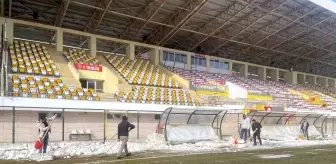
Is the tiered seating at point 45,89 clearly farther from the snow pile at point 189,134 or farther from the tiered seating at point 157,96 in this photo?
the snow pile at point 189,134

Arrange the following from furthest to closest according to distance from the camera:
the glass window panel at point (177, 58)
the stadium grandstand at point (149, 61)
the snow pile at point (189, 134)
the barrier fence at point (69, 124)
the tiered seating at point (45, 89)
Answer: the glass window panel at point (177, 58) → the stadium grandstand at point (149, 61) → the tiered seating at point (45, 89) → the snow pile at point (189, 134) → the barrier fence at point (69, 124)

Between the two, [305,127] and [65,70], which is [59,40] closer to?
[65,70]

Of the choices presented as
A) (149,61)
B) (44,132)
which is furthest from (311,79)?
(44,132)

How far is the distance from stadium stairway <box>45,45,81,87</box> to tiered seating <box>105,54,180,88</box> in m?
4.58

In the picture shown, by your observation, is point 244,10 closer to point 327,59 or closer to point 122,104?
point 122,104

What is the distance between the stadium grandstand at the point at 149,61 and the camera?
19.2 metres

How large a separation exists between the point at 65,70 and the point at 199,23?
49.8ft

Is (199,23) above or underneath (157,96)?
above

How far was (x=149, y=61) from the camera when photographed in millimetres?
36031

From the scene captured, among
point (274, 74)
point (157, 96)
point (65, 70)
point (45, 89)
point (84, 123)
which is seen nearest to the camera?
point (84, 123)

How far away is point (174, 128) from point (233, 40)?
2245cm

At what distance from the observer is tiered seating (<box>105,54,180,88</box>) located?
28828 mm

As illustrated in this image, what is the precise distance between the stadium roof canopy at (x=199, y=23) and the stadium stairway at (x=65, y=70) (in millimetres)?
2883

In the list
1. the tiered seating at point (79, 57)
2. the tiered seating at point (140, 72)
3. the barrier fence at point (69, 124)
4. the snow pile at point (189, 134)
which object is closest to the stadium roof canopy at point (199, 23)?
the tiered seating at point (79, 57)
